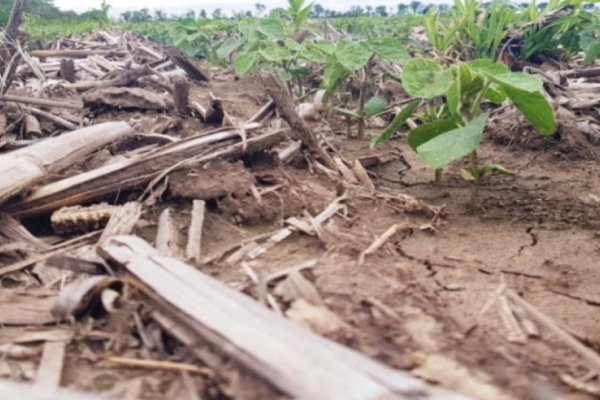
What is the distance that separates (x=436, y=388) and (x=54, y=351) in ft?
3.32

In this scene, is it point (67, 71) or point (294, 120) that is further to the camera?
point (67, 71)

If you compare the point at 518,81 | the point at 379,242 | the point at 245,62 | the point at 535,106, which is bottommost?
the point at 379,242

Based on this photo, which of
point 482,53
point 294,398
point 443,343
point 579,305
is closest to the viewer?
point 294,398

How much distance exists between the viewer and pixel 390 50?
162 inches

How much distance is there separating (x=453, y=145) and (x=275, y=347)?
171 cm

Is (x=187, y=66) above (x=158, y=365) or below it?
below

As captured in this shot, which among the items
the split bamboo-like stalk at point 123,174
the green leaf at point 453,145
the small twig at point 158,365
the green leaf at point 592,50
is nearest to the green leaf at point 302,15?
the green leaf at point 592,50

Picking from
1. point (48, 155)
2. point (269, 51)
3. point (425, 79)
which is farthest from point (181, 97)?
point (425, 79)

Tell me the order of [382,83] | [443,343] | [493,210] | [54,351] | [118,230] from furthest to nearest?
1. [382,83]
2. [493,210]
3. [118,230]
4. [54,351]
5. [443,343]

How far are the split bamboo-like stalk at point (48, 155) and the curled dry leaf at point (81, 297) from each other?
908mm

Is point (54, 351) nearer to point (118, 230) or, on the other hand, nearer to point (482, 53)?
point (118, 230)

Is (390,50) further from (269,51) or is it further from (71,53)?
(71,53)

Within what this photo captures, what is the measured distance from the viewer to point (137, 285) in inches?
74.0

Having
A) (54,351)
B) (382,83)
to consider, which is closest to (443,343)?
(54,351)
